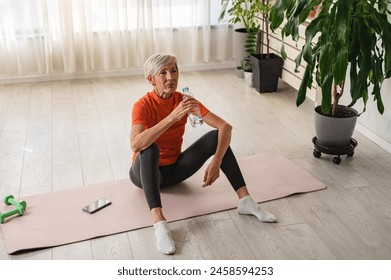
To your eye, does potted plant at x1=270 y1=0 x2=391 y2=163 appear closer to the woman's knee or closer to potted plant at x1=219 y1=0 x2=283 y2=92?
the woman's knee

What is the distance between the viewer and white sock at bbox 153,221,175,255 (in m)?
2.47

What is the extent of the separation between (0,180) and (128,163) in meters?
0.77

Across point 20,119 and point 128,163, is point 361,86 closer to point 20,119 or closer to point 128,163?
point 128,163

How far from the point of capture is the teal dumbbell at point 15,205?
274 centimetres

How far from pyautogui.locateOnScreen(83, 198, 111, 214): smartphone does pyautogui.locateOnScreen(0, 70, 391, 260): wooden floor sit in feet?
0.85

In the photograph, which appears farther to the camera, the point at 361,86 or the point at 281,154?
the point at 281,154

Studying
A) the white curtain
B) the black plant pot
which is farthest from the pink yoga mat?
the white curtain

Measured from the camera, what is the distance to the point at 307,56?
3.00 meters

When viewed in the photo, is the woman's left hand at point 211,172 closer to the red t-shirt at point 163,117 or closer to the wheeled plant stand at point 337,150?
the red t-shirt at point 163,117

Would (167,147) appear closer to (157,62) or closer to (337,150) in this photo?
(157,62)
